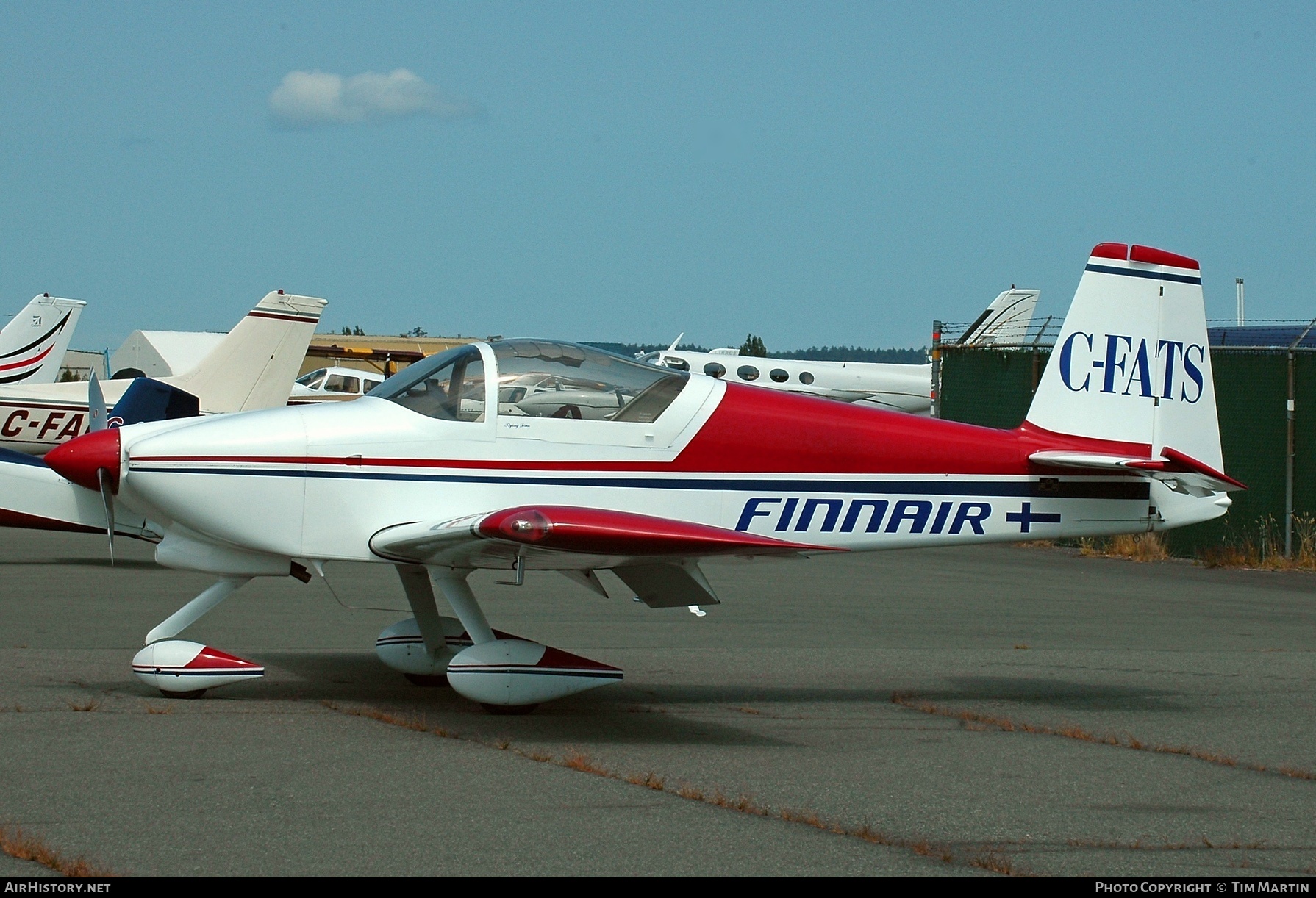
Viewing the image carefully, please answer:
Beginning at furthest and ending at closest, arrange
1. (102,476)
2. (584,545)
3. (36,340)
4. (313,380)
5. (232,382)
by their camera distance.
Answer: (313,380)
(36,340)
(232,382)
(102,476)
(584,545)

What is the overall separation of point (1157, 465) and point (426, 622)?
170 inches

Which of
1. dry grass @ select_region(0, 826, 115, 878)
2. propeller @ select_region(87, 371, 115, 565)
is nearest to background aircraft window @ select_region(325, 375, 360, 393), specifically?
propeller @ select_region(87, 371, 115, 565)

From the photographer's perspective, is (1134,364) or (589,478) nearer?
(589,478)

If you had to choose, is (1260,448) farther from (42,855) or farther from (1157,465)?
(42,855)

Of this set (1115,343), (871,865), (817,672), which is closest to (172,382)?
(817,672)

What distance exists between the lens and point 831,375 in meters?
35.4

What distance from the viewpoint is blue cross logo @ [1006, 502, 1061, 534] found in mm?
7527

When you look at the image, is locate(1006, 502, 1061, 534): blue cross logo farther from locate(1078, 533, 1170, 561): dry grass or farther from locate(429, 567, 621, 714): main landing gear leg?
locate(1078, 533, 1170, 561): dry grass

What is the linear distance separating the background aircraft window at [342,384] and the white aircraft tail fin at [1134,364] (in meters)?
21.6

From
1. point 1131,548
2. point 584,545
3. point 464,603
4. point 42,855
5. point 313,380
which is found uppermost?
point 584,545

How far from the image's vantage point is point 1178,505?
7746 mm

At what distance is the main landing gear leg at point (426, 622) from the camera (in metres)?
7.57

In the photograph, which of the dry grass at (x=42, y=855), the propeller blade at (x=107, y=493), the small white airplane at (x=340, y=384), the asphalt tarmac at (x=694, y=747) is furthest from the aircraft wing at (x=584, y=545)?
the small white airplane at (x=340, y=384)

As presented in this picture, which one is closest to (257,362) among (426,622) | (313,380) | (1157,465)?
(313,380)
